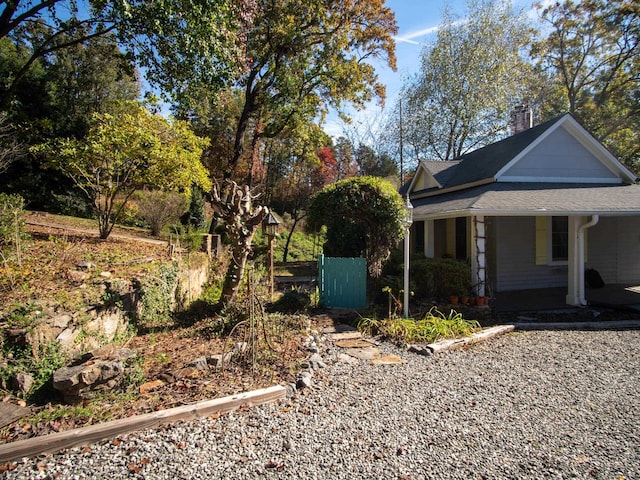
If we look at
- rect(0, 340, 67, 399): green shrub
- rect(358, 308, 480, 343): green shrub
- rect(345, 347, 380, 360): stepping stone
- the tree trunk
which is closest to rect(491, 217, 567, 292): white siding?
rect(358, 308, 480, 343): green shrub

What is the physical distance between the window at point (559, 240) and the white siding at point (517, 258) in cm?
36

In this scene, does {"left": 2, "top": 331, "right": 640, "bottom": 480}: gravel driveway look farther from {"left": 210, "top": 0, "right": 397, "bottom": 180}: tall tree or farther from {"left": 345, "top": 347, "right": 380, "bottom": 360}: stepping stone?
{"left": 210, "top": 0, "right": 397, "bottom": 180}: tall tree

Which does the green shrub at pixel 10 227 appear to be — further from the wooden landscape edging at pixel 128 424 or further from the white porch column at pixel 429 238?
the white porch column at pixel 429 238

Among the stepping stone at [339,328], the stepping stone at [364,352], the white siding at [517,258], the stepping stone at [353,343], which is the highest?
the white siding at [517,258]

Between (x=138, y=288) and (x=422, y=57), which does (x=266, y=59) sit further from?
(x=422, y=57)

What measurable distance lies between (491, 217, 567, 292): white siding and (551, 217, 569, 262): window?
0.36 metres

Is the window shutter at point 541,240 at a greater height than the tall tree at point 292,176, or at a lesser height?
lesser

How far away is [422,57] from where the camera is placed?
2242cm

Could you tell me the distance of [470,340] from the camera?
617 cm

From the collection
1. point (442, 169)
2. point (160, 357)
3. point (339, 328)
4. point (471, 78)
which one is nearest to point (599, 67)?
point (471, 78)

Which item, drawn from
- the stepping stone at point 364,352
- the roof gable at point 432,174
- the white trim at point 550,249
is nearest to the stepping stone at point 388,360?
the stepping stone at point 364,352

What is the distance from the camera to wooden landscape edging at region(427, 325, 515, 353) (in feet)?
18.9

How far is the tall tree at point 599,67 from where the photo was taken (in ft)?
70.0

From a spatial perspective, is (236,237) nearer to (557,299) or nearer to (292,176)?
(557,299)
